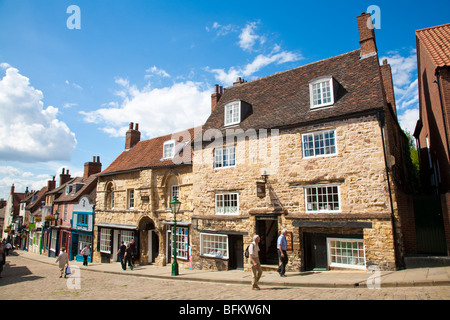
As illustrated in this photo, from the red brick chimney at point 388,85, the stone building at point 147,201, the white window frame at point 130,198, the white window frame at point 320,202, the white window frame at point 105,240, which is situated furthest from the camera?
the white window frame at point 105,240

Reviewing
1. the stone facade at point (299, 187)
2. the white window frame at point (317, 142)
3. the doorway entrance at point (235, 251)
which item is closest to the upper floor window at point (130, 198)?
the stone facade at point (299, 187)

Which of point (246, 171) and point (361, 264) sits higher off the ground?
point (246, 171)

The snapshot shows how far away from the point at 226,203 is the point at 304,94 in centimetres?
701

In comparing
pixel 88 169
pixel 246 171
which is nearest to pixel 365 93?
pixel 246 171

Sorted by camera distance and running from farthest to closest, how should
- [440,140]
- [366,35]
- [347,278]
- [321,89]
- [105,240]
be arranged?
[105,240] < [440,140] < [366,35] < [321,89] < [347,278]

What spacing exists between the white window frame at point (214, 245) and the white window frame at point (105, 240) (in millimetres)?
10428

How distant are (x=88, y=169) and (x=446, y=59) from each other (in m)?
32.5

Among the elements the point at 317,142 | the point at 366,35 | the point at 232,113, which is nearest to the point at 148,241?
the point at 232,113

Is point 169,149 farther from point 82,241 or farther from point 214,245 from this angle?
point 82,241

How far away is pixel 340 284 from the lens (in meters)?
9.15

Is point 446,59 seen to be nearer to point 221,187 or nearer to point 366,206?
point 366,206

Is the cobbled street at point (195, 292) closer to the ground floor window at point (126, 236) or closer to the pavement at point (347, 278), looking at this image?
the pavement at point (347, 278)

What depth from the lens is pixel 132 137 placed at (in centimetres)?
2659

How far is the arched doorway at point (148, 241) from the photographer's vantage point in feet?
63.3
